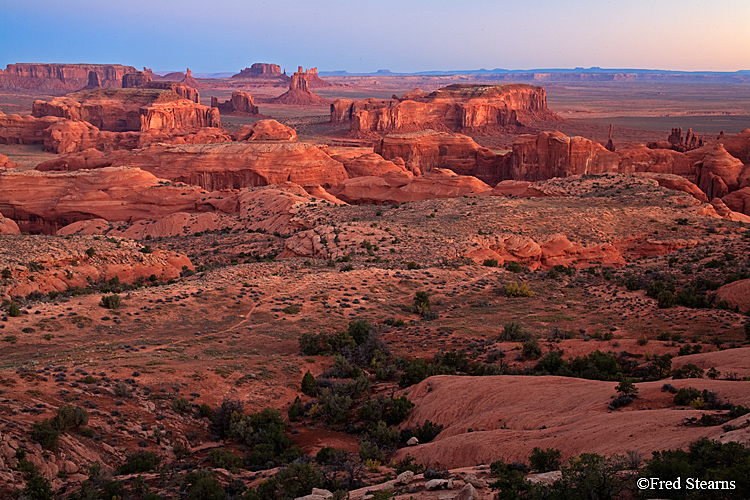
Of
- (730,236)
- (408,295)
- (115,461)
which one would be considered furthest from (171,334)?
(730,236)

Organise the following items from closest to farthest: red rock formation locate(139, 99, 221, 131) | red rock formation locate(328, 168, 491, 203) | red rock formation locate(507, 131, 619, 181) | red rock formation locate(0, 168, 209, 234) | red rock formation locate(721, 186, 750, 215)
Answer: red rock formation locate(0, 168, 209, 234) < red rock formation locate(721, 186, 750, 215) < red rock formation locate(328, 168, 491, 203) < red rock formation locate(507, 131, 619, 181) < red rock formation locate(139, 99, 221, 131)

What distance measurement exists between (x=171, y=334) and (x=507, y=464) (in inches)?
506

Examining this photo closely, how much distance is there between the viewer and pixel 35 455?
1033cm

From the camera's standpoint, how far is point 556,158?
66562 millimetres

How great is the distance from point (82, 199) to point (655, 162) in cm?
5541

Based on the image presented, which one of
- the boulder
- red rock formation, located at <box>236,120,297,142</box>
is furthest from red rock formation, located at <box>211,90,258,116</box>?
the boulder

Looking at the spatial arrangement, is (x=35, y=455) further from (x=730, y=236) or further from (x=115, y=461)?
(x=730, y=236)

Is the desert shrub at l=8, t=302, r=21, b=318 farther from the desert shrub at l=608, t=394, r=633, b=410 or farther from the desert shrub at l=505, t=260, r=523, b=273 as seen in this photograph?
the desert shrub at l=505, t=260, r=523, b=273

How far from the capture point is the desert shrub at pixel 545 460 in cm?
898

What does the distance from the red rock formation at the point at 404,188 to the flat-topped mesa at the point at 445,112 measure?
62.0m

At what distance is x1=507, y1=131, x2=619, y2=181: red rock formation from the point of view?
6431 centimetres

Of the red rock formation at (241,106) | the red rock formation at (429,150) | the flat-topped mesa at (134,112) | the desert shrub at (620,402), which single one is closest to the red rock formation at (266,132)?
the red rock formation at (429,150)

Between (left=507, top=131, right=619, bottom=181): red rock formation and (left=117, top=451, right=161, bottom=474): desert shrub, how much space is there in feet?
199

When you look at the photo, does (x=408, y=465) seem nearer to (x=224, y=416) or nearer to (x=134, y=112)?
(x=224, y=416)
